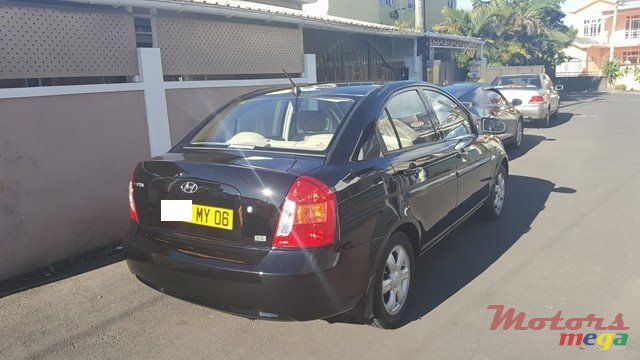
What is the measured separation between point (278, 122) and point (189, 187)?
3.31 ft

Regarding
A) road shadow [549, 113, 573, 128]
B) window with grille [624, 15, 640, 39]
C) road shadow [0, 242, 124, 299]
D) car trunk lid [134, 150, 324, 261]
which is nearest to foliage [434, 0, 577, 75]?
road shadow [549, 113, 573, 128]

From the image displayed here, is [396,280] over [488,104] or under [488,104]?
under

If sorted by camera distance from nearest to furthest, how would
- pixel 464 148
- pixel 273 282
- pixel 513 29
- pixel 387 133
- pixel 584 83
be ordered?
pixel 273 282
pixel 387 133
pixel 464 148
pixel 513 29
pixel 584 83

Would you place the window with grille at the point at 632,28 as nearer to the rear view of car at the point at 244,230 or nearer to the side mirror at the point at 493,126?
the side mirror at the point at 493,126

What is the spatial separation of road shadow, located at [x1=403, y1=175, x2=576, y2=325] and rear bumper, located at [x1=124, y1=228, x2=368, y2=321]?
846 mm

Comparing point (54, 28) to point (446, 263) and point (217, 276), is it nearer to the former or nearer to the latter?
point (217, 276)

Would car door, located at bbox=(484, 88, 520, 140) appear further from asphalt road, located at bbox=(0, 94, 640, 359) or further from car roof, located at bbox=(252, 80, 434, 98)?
car roof, located at bbox=(252, 80, 434, 98)

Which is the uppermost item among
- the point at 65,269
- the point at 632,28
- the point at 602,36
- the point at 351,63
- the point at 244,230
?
the point at 632,28

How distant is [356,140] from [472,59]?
20.0 meters

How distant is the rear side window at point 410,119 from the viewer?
Answer: 11.4 ft

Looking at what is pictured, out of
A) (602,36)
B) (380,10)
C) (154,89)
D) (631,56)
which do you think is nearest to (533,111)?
(154,89)

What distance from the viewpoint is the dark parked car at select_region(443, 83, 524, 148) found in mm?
8523

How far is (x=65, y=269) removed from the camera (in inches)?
177

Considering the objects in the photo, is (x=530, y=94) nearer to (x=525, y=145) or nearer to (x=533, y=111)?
(x=533, y=111)
